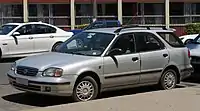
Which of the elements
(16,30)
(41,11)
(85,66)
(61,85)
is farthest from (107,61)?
(41,11)

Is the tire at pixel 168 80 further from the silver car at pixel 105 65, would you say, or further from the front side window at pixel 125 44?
the front side window at pixel 125 44

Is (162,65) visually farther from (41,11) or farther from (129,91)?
(41,11)

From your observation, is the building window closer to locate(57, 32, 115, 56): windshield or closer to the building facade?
the building facade

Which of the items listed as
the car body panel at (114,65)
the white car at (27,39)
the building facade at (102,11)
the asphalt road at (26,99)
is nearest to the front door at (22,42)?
the white car at (27,39)

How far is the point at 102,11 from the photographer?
3616cm

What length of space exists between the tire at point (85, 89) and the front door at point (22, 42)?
8.60m

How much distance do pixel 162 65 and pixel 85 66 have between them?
2.21m

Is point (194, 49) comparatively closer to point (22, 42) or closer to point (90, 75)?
point (90, 75)

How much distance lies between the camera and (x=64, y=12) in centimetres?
3547

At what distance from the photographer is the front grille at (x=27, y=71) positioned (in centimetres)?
904

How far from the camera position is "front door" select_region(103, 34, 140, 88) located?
9.67 m

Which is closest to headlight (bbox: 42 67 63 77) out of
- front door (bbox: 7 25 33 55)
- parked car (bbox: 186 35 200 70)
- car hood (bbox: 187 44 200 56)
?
parked car (bbox: 186 35 200 70)

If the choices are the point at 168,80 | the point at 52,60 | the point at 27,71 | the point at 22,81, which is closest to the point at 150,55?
the point at 168,80

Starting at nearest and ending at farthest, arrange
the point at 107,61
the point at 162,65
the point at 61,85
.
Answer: the point at 61,85 → the point at 107,61 → the point at 162,65
